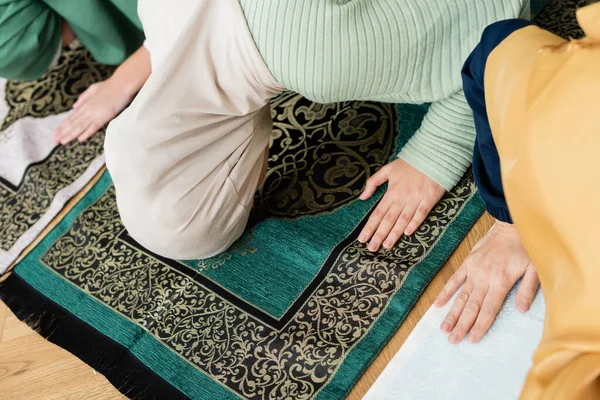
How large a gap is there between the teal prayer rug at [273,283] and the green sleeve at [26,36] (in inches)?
12.1

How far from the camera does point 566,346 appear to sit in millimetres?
448

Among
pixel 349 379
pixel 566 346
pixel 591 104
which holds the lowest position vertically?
pixel 349 379

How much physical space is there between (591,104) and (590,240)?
0.09m

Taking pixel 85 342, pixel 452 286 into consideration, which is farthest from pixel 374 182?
pixel 85 342

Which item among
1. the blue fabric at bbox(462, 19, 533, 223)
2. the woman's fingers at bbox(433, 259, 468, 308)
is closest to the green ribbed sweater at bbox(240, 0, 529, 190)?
the blue fabric at bbox(462, 19, 533, 223)

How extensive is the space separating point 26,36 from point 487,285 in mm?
920

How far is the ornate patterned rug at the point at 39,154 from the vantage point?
1107 millimetres

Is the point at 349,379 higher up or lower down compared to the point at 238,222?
lower down

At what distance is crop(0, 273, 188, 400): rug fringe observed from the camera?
2.83 ft

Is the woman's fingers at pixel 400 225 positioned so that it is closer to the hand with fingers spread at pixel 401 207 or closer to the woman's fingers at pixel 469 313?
the hand with fingers spread at pixel 401 207

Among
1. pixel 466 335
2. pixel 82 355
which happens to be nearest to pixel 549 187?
pixel 466 335

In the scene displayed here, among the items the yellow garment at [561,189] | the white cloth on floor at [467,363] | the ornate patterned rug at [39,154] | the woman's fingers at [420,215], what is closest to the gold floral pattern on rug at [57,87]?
the ornate patterned rug at [39,154]

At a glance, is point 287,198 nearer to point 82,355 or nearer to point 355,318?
point 355,318

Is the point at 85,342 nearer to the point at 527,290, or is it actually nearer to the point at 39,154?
the point at 39,154
